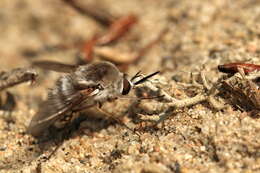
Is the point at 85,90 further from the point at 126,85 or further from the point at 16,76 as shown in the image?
the point at 16,76

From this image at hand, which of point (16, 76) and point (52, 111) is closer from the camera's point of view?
point (52, 111)

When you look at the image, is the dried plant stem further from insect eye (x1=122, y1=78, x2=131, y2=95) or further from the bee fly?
insect eye (x1=122, y1=78, x2=131, y2=95)

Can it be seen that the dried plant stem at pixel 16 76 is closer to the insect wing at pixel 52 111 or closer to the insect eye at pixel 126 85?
the insect wing at pixel 52 111

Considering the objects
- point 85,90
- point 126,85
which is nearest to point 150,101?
point 126,85

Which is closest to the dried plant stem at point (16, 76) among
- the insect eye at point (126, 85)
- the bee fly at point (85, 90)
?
the bee fly at point (85, 90)

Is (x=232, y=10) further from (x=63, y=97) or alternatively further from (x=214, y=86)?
(x=63, y=97)

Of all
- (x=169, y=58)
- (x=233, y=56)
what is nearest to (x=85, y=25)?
(x=169, y=58)
